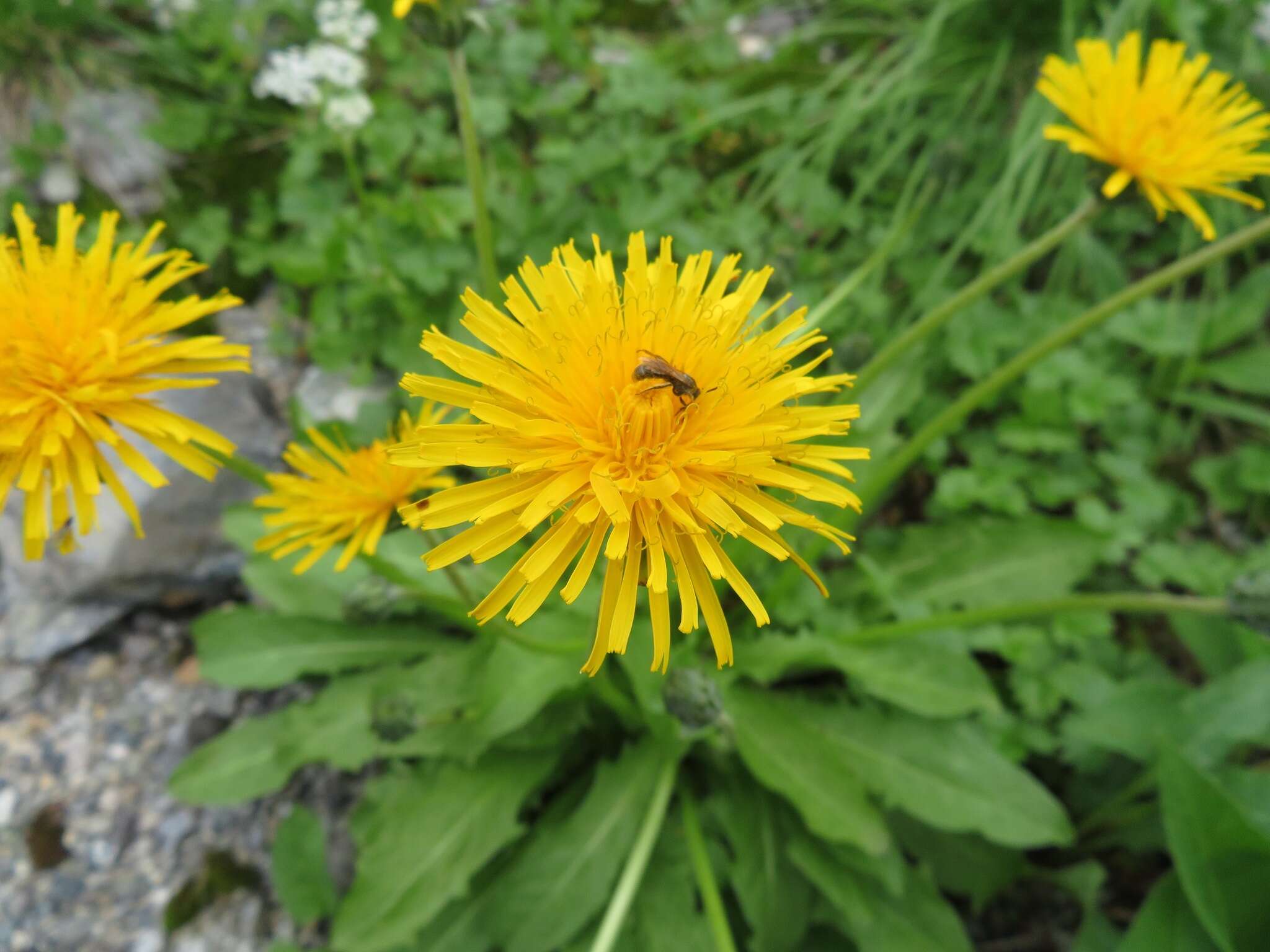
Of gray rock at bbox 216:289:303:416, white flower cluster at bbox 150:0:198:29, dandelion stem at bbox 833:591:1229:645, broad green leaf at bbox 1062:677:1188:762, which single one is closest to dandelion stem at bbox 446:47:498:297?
dandelion stem at bbox 833:591:1229:645

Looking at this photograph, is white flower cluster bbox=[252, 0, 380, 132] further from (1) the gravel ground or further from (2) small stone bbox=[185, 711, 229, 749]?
(2) small stone bbox=[185, 711, 229, 749]

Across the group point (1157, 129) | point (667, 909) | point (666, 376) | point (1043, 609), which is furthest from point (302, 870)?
point (1157, 129)

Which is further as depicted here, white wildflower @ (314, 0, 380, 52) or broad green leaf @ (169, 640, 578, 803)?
white wildflower @ (314, 0, 380, 52)

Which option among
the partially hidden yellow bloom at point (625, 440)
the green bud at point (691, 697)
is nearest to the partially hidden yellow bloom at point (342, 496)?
the partially hidden yellow bloom at point (625, 440)

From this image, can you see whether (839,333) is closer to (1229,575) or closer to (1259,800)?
(1229,575)

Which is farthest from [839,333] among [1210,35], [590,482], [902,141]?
[1210,35]

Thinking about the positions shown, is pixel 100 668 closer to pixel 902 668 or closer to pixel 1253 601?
pixel 902 668

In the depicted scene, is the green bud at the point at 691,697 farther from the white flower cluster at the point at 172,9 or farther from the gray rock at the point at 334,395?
the white flower cluster at the point at 172,9
